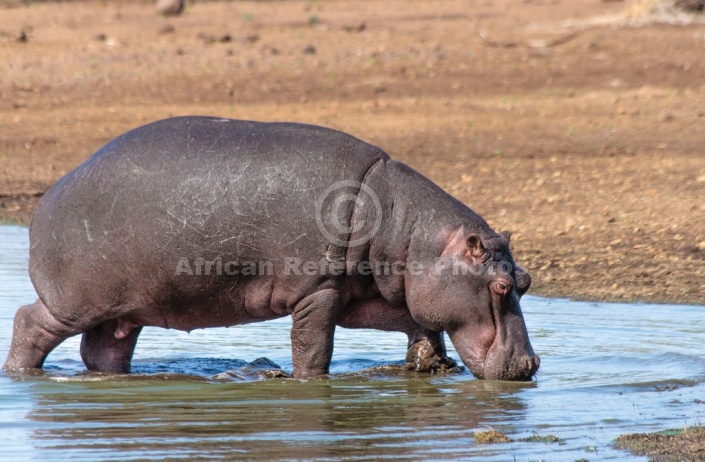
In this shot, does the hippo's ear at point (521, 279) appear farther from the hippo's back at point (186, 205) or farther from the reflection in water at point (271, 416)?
the hippo's back at point (186, 205)

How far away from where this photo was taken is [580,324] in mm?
8047

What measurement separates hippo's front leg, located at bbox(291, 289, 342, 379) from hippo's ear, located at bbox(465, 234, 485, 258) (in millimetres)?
722

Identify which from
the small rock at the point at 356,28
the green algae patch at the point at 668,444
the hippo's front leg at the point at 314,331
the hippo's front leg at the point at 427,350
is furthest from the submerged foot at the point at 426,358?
the small rock at the point at 356,28

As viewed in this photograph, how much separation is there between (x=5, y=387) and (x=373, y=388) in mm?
1916

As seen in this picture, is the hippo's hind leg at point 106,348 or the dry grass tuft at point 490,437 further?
the hippo's hind leg at point 106,348

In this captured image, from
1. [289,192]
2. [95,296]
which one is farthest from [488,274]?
[95,296]

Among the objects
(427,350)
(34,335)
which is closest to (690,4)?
(427,350)

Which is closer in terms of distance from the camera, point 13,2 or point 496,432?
point 496,432

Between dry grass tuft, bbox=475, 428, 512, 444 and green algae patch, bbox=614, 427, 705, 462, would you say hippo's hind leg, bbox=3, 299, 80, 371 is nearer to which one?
dry grass tuft, bbox=475, 428, 512, 444

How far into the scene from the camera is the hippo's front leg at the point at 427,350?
6.87m

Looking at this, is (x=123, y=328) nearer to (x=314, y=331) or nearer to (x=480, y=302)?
(x=314, y=331)

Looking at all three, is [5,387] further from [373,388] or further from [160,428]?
[373,388]

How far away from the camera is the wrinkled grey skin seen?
6.19 m

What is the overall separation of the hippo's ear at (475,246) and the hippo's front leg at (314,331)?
72 cm
